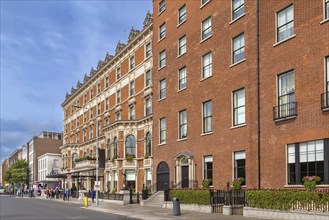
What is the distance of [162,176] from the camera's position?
131 feet

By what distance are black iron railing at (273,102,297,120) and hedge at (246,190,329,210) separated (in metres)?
4.48

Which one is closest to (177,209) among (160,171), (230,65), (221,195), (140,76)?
(221,195)

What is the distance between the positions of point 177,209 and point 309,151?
8.40 metres

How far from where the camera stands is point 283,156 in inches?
989

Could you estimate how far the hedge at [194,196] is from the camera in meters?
28.5

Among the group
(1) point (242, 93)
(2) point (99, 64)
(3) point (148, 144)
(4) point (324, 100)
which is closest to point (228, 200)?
(1) point (242, 93)

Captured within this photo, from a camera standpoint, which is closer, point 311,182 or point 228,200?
point 311,182

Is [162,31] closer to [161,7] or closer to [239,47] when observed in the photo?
[161,7]

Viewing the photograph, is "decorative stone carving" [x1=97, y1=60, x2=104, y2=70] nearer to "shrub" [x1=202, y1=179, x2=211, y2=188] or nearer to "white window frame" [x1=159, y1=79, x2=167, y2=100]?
"white window frame" [x1=159, y1=79, x2=167, y2=100]

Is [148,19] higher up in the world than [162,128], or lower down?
higher up

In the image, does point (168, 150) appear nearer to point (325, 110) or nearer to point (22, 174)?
point (325, 110)

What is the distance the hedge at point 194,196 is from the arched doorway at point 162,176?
20.0ft

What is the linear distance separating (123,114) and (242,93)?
90.6ft

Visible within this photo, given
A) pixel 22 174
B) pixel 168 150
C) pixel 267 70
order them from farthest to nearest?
1. pixel 22 174
2. pixel 168 150
3. pixel 267 70
